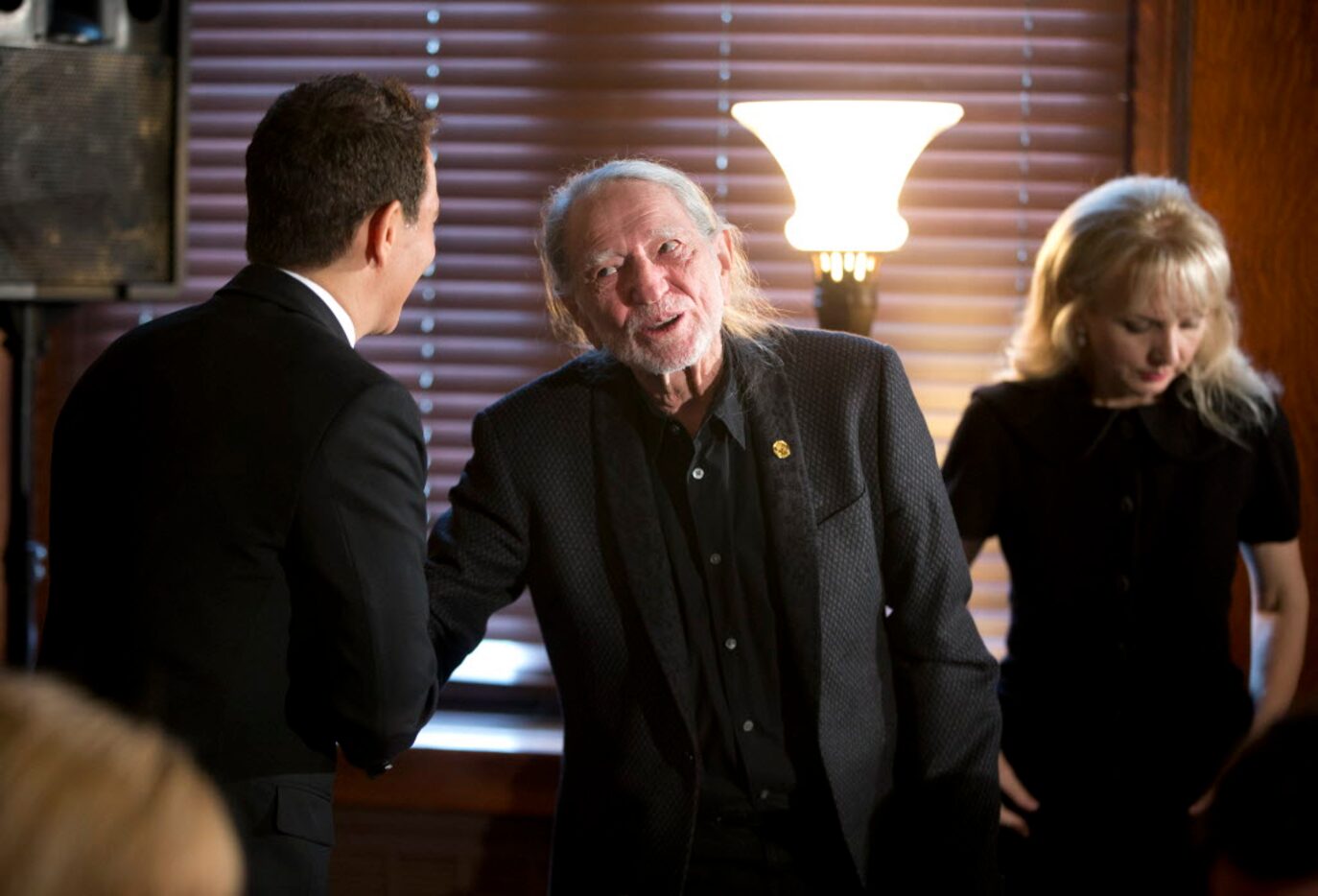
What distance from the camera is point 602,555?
1.95m

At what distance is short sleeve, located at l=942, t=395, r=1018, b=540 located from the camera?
2283mm

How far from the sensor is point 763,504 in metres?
1.93

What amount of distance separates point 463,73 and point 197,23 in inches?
21.7

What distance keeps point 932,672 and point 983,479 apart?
448 millimetres

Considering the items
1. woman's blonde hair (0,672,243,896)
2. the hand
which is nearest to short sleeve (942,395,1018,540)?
the hand

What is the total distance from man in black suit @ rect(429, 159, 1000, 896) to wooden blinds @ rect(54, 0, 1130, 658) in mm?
957

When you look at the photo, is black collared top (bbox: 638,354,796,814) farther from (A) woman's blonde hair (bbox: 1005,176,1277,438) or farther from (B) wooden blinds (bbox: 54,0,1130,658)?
(B) wooden blinds (bbox: 54,0,1130,658)

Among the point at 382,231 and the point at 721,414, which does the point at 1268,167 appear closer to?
the point at 721,414

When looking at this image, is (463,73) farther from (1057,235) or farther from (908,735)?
(908,735)

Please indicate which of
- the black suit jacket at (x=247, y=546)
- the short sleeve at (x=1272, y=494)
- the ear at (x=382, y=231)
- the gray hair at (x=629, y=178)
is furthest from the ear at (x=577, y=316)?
the short sleeve at (x=1272, y=494)

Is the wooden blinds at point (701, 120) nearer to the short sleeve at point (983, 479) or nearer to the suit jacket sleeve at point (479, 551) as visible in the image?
the short sleeve at point (983, 479)

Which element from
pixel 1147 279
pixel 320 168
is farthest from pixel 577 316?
pixel 1147 279

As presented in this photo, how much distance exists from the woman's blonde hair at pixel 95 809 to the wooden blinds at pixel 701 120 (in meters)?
2.22

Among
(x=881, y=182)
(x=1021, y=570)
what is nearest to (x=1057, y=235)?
(x=881, y=182)
